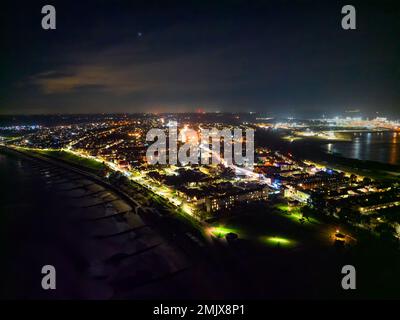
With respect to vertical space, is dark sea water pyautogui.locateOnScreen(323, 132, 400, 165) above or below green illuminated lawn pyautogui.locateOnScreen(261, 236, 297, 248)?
above

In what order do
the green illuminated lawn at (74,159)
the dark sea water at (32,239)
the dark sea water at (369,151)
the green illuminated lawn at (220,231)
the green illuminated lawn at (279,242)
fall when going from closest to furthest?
the dark sea water at (32,239)
the green illuminated lawn at (279,242)
the green illuminated lawn at (220,231)
the green illuminated lawn at (74,159)
the dark sea water at (369,151)

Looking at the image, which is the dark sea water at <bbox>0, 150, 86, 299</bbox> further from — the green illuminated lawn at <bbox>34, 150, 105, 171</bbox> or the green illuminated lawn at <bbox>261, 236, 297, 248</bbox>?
the green illuminated lawn at <bbox>261, 236, 297, 248</bbox>

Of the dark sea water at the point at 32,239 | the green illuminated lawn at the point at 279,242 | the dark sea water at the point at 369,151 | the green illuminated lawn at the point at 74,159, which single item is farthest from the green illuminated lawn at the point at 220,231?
the dark sea water at the point at 369,151

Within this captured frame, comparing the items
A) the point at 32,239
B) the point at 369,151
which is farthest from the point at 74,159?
the point at 369,151

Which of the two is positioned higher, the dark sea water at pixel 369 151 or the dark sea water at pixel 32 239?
the dark sea water at pixel 369 151

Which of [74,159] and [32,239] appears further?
[74,159]

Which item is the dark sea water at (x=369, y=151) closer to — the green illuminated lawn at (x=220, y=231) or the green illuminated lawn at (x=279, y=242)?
the green illuminated lawn at (x=279, y=242)

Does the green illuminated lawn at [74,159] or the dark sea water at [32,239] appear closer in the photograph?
the dark sea water at [32,239]

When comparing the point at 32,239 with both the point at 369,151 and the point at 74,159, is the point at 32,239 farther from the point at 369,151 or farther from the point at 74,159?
the point at 369,151

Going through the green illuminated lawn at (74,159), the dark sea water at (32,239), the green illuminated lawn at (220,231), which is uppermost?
the green illuminated lawn at (74,159)

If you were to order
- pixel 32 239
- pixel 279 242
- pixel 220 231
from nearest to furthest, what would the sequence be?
1. pixel 279 242
2. pixel 220 231
3. pixel 32 239

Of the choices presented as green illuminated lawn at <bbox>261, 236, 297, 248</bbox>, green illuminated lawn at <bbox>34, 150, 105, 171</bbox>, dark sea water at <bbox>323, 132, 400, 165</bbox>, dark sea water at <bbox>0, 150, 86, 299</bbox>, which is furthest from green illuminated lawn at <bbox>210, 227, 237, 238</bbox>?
dark sea water at <bbox>323, 132, 400, 165</bbox>
